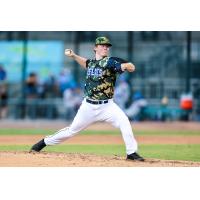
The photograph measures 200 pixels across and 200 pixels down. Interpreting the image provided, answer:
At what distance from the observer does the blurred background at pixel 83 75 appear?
2322 cm

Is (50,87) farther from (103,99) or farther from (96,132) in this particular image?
(103,99)

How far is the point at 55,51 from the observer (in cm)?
2364

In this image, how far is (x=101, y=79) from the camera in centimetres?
1013

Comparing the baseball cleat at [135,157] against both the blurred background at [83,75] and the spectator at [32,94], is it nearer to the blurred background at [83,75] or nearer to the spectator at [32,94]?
the blurred background at [83,75]

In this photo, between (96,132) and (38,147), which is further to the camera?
(96,132)

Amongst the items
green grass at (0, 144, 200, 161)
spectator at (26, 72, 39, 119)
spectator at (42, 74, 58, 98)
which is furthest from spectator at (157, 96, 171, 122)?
green grass at (0, 144, 200, 161)

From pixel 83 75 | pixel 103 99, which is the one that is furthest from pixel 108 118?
pixel 83 75

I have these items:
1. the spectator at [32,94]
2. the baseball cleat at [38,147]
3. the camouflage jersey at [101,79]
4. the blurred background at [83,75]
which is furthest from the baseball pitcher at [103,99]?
the spectator at [32,94]

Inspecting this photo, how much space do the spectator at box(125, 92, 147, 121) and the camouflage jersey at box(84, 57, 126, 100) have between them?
12.9 metres

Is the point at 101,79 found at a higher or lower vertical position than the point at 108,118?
higher

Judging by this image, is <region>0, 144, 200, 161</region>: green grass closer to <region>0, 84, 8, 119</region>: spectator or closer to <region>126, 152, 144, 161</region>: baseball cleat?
<region>126, 152, 144, 161</region>: baseball cleat

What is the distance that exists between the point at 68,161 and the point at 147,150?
368 centimetres

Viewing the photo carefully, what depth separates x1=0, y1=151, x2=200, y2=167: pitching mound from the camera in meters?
9.65

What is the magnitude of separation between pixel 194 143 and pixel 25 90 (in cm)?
959
